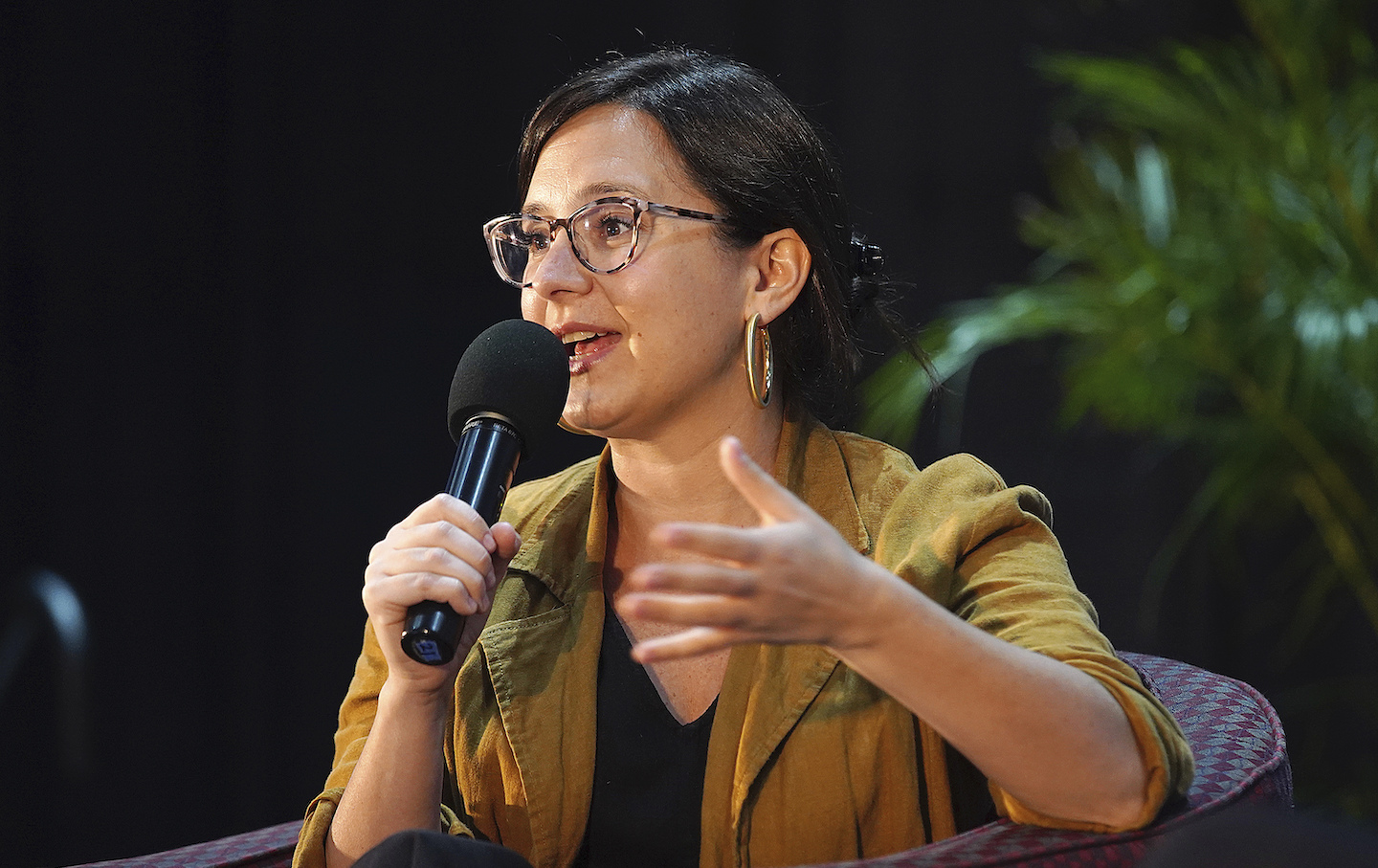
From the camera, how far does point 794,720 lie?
4.76 ft

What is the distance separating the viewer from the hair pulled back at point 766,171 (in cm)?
161

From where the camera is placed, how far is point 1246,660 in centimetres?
319

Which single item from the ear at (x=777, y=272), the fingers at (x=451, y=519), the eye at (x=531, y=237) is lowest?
the fingers at (x=451, y=519)

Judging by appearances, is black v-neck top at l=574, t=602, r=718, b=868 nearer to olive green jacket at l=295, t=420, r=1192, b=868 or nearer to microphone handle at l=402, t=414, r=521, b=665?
olive green jacket at l=295, t=420, r=1192, b=868

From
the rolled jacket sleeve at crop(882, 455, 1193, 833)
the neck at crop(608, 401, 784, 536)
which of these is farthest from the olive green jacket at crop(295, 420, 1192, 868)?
the neck at crop(608, 401, 784, 536)

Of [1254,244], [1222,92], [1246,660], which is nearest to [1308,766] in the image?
[1246,660]

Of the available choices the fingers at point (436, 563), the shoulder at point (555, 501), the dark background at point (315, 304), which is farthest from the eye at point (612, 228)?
the dark background at point (315, 304)

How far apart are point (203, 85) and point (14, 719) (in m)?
1.44

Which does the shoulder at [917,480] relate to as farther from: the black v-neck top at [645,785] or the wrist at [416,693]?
the wrist at [416,693]

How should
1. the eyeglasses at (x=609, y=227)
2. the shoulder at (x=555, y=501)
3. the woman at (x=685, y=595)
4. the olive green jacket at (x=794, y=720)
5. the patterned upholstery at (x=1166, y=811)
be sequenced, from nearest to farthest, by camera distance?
the patterned upholstery at (x=1166, y=811) < the woman at (x=685, y=595) < the olive green jacket at (x=794, y=720) < the eyeglasses at (x=609, y=227) < the shoulder at (x=555, y=501)

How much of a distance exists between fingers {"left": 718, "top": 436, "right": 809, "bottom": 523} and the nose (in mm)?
562

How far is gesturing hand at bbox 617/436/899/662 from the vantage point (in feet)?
3.06

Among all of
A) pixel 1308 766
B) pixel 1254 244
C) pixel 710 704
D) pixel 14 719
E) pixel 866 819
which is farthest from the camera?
pixel 1308 766

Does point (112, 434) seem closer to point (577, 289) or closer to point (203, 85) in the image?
point (203, 85)
